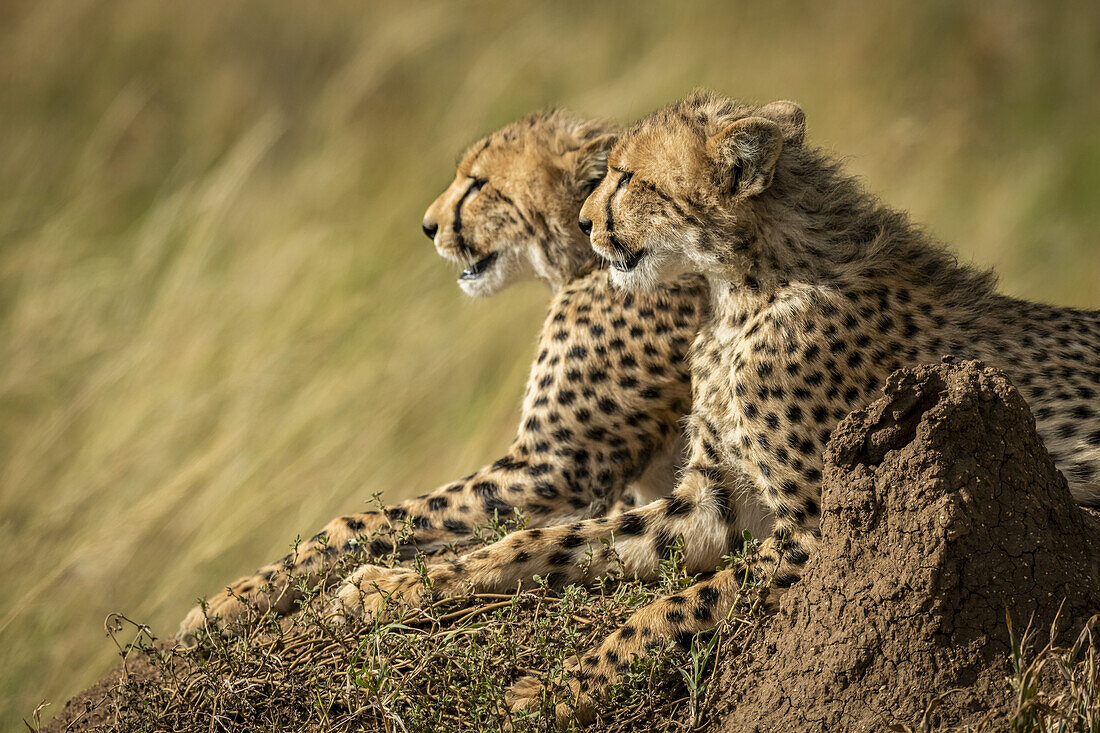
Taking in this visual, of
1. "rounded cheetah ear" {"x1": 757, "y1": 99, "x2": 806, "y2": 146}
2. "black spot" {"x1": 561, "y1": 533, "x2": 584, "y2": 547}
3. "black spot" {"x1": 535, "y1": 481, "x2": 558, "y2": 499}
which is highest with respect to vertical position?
"rounded cheetah ear" {"x1": 757, "y1": 99, "x2": 806, "y2": 146}

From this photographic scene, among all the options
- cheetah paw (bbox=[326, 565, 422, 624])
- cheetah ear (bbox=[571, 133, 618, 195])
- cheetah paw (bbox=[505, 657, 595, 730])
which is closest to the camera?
cheetah paw (bbox=[505, 657, 595, 730])

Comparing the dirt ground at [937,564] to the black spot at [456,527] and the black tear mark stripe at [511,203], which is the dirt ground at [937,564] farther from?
the black tear mark stripe at [511,203]

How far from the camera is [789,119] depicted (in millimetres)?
2963

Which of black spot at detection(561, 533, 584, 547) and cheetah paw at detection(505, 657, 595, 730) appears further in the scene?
black spot at detection(561, 533, 584, 547)

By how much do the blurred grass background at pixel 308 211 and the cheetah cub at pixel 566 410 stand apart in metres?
1.23

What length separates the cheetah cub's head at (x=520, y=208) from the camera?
362 cm

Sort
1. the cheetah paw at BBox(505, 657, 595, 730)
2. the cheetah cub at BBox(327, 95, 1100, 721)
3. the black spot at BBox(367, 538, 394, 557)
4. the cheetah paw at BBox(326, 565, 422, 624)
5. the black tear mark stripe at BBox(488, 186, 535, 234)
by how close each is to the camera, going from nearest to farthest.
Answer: the cheetah paw at BBox(505, 657, 595, 730) < the cheetah cub at BBox(327, 95, 1100, 721) < the cheetah paw at BBox(326, 565, 422, 624) < the black spot at BBox(367, 538, 394, 557) < the black tear mark stripe at BBox(488, 186, 535, 234)

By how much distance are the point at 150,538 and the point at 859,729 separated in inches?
129

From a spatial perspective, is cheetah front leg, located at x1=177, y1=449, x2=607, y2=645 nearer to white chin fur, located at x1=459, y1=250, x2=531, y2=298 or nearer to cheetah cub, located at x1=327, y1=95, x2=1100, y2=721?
cheetah cub, located at x1=327, y1=95, x2=1100, y2=721

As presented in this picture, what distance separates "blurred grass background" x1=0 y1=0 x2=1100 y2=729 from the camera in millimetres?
4762

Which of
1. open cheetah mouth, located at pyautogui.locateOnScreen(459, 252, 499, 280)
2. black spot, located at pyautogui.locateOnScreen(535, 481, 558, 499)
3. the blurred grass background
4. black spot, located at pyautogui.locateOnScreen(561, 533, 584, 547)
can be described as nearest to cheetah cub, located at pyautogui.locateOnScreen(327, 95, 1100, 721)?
black spot, located at pyautogui.locateOnScreen(561, 533, 584, 547)

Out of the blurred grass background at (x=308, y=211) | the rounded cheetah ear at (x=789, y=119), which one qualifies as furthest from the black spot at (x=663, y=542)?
the blurred grass background at (x=308, y=211)

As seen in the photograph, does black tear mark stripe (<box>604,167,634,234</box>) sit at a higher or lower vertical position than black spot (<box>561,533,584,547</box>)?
higher

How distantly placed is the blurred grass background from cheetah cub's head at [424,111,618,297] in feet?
4.19
